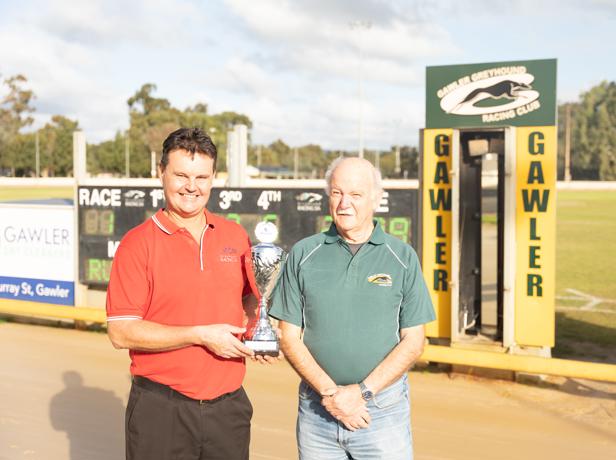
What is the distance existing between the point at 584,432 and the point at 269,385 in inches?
104

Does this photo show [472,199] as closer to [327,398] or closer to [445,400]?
[445,400]

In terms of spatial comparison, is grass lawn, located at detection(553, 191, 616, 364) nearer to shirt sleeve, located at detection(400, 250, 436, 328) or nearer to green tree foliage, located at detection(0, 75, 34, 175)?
shirt sleeve, located at detection(400, 250, 436, 328)

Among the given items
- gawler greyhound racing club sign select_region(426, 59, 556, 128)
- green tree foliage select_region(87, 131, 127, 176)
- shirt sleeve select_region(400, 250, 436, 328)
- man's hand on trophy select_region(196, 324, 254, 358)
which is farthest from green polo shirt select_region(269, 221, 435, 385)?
green tree foliage select_region(87, 131, 127, 176)

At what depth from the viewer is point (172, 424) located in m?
2.79

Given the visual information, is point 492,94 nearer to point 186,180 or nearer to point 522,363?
point 522,363

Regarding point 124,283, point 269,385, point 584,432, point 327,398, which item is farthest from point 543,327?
point 124,283

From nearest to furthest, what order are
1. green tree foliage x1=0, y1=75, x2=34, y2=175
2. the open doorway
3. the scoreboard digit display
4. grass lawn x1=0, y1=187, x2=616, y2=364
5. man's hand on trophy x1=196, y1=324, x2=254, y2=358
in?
1. man's hand on trophy x1=196, y1=324, x2=254, y2=358
2. the open doorway
3. the scoreboard digit display
4. grass lawn x1=0, y1=187, x2=616, y2=364
5. green tree foliage x1=0, y1=75, x2=34, y2=175

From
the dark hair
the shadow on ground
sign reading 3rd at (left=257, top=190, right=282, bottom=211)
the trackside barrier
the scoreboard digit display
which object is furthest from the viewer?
sign reading 3rd at (left=257, top=190, right=282, bottom=211)

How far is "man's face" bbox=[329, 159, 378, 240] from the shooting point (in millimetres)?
2762

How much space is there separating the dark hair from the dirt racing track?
270 centimetres

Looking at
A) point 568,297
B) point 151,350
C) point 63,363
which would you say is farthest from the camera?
point 568,297

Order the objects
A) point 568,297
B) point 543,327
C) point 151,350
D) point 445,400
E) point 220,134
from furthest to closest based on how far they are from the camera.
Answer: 1. point 220,134
2. point 568,297
3. point 543,327
4. point 445,400
5. point 151,350

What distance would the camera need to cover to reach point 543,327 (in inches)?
261

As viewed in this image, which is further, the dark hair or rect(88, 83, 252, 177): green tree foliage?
rect(88, 83, 252, 177): green tree foliage
